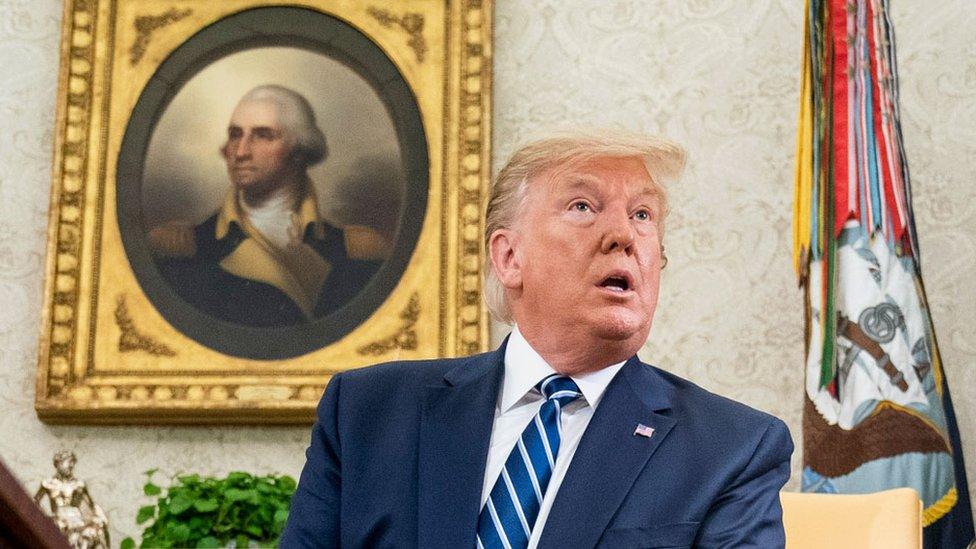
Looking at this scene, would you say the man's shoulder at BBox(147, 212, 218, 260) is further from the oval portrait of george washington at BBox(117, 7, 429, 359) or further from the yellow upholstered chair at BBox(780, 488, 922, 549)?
the yellow upholstered chair at BBox(780, 488, 922, 549)

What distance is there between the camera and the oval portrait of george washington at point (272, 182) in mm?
3865

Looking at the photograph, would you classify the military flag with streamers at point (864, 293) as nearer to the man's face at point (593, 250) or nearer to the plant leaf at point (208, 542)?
the man's face at point (593, 250)

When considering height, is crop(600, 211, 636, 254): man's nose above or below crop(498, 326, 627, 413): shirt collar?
above

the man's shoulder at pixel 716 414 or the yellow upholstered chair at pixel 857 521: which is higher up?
the man's shoulder at pixel 716 414

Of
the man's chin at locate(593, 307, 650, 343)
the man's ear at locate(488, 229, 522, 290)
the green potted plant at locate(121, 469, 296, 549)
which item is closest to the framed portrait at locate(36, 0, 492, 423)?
the green potted plant at locate(121, 469, 296, 549)

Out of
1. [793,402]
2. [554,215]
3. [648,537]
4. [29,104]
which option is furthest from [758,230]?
[29,104]

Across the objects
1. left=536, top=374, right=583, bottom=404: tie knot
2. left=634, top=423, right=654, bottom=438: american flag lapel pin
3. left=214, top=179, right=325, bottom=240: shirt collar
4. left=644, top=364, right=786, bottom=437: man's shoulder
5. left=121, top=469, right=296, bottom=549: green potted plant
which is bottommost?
left=121, top=469, right=296, bottom=549: green potted plant

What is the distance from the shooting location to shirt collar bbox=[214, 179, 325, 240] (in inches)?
153

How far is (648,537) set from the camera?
6.05 feet

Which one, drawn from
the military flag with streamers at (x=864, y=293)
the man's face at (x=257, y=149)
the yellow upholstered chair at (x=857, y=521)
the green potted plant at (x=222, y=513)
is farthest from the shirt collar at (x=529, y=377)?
the man's face at (x=257, y=149)

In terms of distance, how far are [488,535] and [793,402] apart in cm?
207

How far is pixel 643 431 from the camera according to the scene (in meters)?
1.99

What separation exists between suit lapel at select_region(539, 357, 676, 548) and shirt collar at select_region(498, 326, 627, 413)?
0.02 meters

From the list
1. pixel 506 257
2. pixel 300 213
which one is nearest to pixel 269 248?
pixel 300 213
